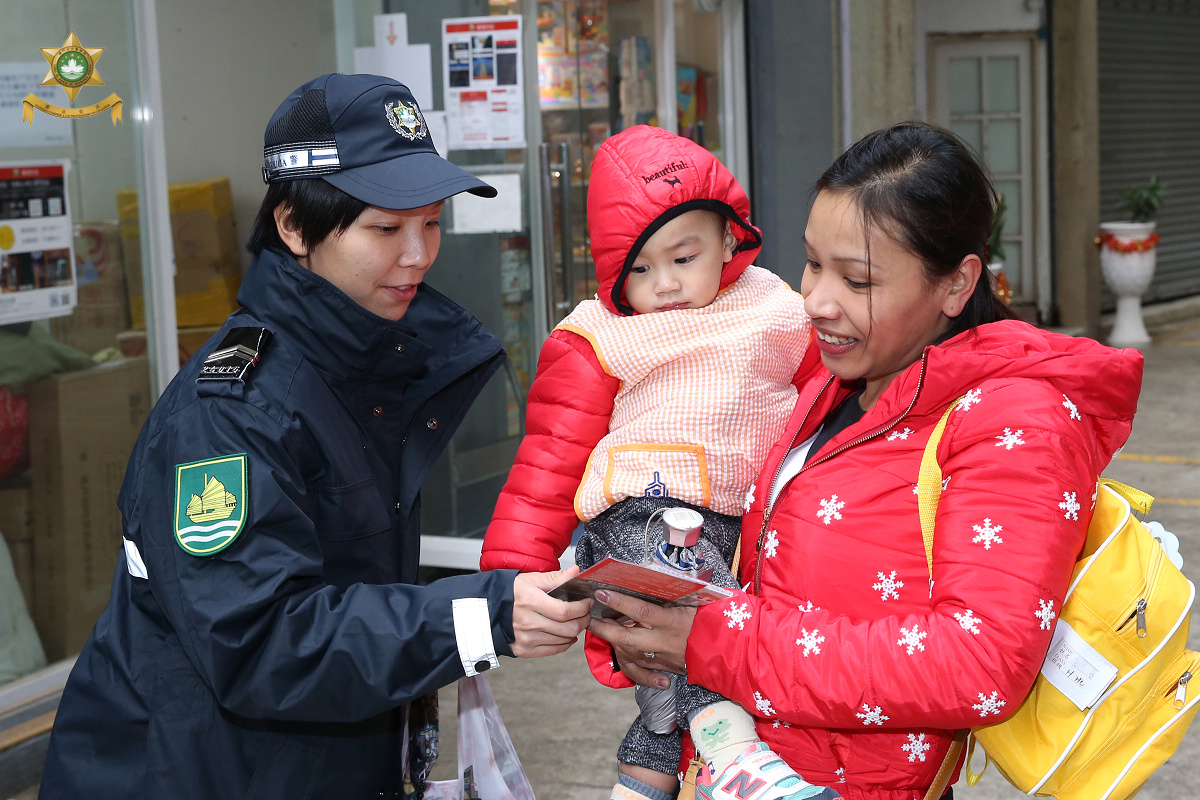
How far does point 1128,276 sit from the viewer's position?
11.3 metres

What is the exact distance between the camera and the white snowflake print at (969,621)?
1.39 m

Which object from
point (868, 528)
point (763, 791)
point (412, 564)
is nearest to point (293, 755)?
point (412, 564)

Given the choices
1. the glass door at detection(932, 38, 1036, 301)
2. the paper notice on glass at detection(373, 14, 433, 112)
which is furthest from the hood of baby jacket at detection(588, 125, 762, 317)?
the glass door at detection(932, 38, 1036, 301)

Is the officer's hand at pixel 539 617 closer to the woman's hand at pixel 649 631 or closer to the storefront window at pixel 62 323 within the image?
the woman's hand at pixel 649 631

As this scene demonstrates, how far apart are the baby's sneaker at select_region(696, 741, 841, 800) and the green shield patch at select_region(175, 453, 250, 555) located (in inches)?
29.9

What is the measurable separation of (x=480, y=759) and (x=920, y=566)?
95 centimetres

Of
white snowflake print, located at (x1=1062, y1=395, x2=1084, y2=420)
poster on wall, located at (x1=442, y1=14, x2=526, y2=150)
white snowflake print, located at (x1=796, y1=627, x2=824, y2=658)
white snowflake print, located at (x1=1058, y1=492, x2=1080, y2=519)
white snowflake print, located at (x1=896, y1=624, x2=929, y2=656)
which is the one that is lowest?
white snowflake print, located at (x1=796, y1=627, x2=824, y2=658)

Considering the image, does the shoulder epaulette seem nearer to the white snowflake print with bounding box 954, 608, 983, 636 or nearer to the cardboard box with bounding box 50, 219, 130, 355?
the white snowflake print with bounding box 954, 608, 983, 636

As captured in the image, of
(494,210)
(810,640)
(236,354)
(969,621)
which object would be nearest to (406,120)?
(236,354)

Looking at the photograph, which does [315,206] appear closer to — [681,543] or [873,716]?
[681,543]

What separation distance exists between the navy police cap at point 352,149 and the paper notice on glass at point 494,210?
11.4 ft

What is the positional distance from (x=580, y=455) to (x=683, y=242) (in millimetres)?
455

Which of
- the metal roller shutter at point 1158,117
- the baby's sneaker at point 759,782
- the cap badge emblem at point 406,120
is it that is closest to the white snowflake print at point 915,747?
the baby's sneaker at point 759,782

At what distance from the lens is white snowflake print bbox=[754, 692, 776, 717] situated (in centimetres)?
152
